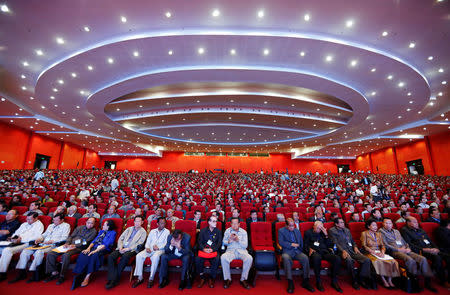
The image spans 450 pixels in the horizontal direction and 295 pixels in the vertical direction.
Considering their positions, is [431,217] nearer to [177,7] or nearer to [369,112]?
[177,7]

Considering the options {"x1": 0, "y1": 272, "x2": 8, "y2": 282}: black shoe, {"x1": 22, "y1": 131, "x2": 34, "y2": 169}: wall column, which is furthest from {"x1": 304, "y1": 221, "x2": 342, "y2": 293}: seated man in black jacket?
{"x1": 22, "y1": 131, "x2": 34, "y2": 169}: wall column

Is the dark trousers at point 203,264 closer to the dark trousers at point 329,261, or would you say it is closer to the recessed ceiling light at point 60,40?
the dark trousers at point 329,261

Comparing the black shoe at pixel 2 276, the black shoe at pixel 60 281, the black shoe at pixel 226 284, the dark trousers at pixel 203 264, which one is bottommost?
the black shoe at pixel 226 284

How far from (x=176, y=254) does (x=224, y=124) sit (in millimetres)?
12180

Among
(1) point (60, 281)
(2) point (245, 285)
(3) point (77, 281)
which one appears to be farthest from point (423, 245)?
(1) point (60, 281)

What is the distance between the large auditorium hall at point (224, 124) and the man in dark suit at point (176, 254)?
0.08ft

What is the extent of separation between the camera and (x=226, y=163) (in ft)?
83.5

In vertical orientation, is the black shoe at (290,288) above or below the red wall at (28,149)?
below

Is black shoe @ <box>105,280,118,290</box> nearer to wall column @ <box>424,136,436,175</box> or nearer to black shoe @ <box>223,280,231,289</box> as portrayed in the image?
black shoe @ <box>223,280,231,289</box>

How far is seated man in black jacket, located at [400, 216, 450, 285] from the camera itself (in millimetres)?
2898

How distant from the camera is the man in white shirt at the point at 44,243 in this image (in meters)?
2.82

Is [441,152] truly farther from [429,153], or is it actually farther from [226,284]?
[226,284]

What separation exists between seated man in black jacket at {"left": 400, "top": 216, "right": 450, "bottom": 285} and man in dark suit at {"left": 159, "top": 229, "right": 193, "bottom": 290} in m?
3.82

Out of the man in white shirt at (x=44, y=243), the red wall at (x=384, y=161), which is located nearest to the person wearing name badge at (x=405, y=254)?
the man in white shirt at (x=44, y=243)
